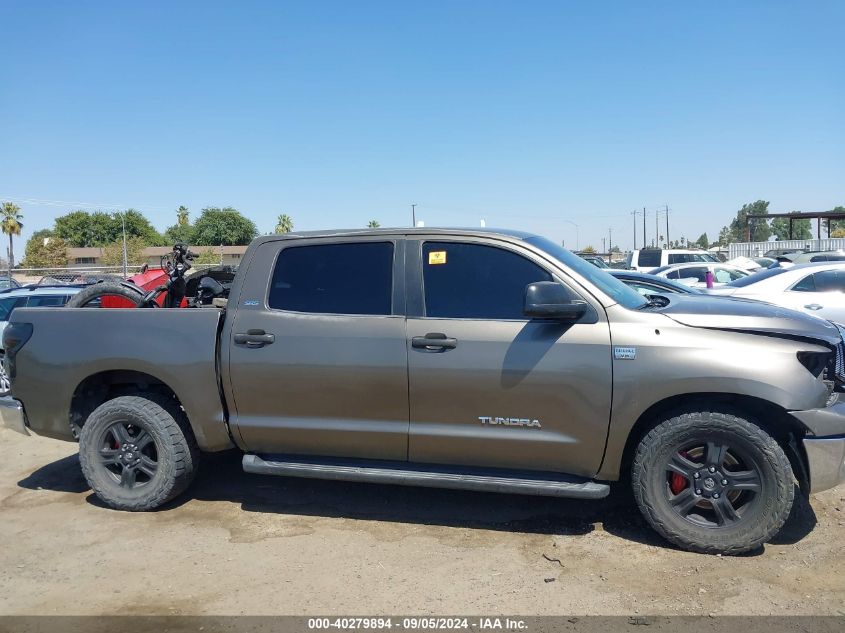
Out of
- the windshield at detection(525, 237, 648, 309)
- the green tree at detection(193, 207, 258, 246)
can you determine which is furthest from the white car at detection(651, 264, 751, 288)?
the green tree at detection(193, 207, 258, 246)

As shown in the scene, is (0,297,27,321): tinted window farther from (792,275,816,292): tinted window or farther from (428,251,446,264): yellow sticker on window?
(792,275,816,292): tinted window

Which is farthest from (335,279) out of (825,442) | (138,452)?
(825,442)

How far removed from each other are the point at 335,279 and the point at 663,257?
63.8 ft

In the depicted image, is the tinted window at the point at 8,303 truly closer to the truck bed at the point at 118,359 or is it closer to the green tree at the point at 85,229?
the truck bed at the point at 118,359

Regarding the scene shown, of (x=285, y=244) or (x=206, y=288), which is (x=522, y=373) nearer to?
(x=285, y=244)

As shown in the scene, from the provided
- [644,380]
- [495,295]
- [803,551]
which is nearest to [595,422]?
[644,380]

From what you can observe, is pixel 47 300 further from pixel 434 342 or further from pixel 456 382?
pixel 456 382

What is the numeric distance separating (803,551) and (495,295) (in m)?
2.37

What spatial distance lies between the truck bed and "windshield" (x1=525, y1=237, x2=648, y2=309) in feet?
7.54

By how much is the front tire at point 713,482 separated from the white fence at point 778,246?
39.0 meters

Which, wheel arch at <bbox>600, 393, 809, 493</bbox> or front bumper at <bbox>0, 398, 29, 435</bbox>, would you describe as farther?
front bumper at <bbox>0, 398, 29, 435</bbox>

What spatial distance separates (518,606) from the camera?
10.6 ft

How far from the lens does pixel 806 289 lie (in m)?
9.54

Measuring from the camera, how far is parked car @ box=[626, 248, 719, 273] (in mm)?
21570
